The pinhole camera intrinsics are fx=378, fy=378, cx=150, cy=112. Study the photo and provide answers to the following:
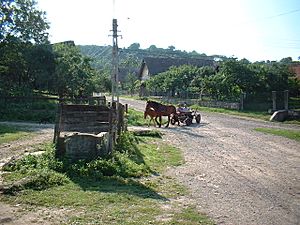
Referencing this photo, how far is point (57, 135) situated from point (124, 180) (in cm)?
306

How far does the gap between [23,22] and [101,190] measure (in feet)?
95.9

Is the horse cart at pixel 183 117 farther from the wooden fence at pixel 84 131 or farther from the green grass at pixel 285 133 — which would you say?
the wooden fence at pixel 84 131

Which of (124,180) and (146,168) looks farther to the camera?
(146,168)

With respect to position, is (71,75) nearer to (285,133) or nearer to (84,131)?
(285,133)

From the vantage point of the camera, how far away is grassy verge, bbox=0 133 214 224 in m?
7.01

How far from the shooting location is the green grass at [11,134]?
626 inches

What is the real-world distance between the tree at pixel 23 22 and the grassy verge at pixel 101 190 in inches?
987

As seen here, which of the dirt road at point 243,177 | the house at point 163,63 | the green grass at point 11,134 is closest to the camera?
the dirt road at point 243,177

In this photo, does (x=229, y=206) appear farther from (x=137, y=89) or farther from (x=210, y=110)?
(x=137, y=89)

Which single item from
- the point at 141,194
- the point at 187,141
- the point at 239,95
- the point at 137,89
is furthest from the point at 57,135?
the point at 137,89

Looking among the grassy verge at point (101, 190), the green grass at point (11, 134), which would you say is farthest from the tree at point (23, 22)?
the grassy verge at point (101, 190)

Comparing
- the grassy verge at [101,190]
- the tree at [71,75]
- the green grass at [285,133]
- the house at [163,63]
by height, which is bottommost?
the green grass at [285,133]

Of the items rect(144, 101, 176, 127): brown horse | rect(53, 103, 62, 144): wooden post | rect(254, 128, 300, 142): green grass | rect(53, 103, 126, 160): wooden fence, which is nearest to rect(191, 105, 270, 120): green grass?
rect(254, 128, 300, 142): green grass

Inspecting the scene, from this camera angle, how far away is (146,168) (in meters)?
11.0
